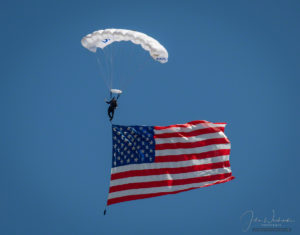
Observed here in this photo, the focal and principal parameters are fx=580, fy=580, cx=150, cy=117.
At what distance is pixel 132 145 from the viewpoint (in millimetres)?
28094

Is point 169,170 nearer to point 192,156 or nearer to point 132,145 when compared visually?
point 192,156

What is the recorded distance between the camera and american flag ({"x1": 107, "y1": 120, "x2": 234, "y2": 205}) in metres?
27.4

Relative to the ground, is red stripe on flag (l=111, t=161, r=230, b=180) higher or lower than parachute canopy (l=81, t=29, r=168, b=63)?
lower

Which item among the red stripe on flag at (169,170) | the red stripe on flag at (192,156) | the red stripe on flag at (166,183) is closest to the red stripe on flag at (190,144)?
the red stripe on flag at (192,156)

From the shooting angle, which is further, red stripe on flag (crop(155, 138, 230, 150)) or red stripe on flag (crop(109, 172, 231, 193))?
red stripe on flag (crop(155, 138, 230, 150))

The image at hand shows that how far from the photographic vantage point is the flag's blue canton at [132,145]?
27719 mm

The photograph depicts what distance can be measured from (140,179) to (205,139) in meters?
4.12

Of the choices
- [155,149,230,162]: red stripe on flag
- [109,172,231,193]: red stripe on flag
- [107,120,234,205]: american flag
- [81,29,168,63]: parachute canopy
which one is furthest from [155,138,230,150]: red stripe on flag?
[81,29,168,63]: parachute canopy

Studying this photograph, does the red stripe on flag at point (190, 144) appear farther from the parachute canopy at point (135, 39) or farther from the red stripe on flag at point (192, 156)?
the parachute canopy at point (135, 39)

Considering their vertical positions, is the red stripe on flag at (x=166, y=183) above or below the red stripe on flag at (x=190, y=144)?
below

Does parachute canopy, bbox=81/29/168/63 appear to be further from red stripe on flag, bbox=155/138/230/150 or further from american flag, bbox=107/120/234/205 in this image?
red stripe on flag, bbox=155/138/230/150

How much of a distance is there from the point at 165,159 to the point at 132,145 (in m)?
1.76

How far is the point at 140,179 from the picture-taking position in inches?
1082

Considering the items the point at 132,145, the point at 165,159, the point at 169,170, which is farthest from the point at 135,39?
the point at 169,170
